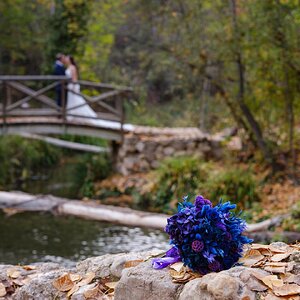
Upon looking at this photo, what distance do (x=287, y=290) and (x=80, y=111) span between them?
11.7m

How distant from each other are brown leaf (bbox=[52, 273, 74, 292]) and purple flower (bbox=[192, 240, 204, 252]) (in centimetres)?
110

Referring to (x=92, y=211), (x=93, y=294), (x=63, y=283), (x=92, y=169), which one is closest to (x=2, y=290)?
(x=63, y=283)

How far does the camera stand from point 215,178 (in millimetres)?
12383

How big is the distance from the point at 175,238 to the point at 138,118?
16.4 metres

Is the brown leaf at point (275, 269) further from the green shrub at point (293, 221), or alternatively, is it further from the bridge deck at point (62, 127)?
the bridge deck at point (62, 127)

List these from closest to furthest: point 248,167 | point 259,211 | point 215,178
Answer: point 259,211, point 215,178, point 248,167

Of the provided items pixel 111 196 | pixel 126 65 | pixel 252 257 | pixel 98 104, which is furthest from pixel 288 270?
pixel 126 65

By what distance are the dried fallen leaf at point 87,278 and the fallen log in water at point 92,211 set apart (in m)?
5.39

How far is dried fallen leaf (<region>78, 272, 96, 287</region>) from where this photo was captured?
14.5 ft

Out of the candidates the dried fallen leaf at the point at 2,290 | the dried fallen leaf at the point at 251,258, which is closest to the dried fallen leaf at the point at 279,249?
the dried fallen leaf at the point at 251,258

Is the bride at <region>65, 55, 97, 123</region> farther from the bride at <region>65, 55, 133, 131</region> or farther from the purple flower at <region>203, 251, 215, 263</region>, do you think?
the purple flower at <region>203, 251, 215, 263</region>

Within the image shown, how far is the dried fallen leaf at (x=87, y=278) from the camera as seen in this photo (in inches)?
174

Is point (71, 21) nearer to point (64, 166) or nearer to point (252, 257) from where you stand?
point (64, 166)

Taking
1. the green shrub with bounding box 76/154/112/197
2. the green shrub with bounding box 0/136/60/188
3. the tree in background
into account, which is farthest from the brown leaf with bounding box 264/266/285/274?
the tree in background
